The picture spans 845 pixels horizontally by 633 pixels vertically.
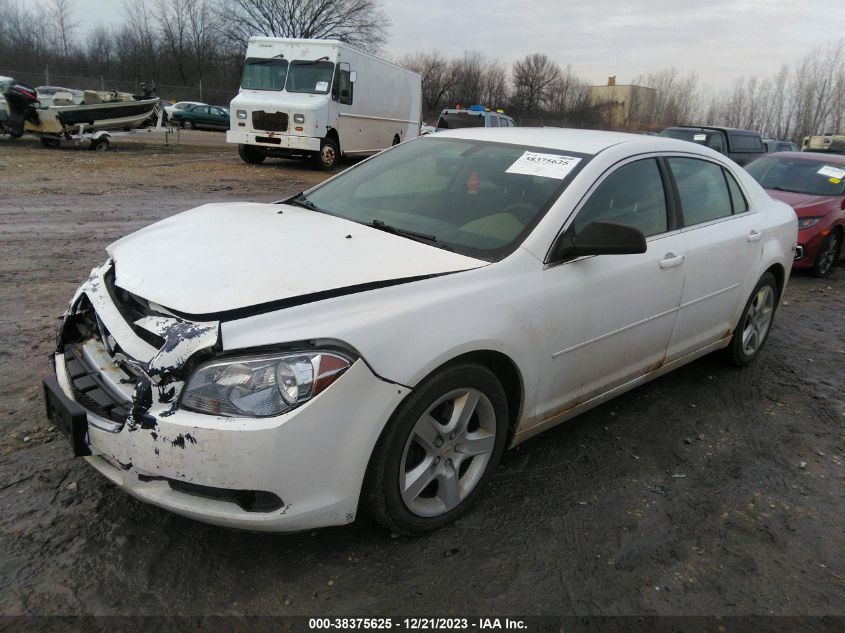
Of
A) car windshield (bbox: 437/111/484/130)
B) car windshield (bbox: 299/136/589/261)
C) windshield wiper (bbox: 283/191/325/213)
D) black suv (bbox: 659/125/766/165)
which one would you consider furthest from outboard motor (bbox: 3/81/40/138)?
car windshield (bbox: 299/136/589/261)

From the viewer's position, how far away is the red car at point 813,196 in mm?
8102

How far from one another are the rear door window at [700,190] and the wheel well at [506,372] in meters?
1.70

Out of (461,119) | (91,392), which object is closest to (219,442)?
(91,392)

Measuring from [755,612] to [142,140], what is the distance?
2484 cm

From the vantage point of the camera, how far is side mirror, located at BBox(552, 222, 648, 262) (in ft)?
9.37

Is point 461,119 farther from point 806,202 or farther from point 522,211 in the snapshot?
point 522,211

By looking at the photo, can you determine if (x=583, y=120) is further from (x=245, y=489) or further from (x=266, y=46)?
(x=245, y=489)

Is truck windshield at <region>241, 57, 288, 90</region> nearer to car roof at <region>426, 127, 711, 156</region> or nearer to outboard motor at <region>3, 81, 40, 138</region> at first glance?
outboard motor at <region>3, 81, 40, 138</region>

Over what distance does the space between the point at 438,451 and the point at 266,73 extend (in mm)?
15717

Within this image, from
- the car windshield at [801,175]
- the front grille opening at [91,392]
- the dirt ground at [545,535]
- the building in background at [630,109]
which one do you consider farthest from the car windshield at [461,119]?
Answer: the building in background at [630,109]

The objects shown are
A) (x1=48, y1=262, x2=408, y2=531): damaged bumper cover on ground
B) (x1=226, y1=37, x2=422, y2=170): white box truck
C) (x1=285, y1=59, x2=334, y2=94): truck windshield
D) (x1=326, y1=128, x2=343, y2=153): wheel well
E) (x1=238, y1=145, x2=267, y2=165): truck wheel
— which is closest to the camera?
(x1=48, y1=262, x2=408, y2=531): damaged bumper cover on ground

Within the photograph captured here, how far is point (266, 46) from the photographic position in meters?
16.2

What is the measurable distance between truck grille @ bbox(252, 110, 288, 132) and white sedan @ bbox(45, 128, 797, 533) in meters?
12.8

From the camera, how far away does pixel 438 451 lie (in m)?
2.63
